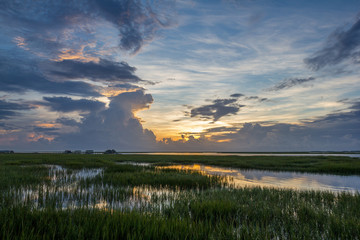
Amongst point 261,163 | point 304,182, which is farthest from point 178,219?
point 261,163

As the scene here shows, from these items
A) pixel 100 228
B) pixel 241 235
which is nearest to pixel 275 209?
pixel 241 235

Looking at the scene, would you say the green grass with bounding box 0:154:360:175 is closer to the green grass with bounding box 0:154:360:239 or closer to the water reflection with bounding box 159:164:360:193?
the water reflection with bounding box 159:164:360:193

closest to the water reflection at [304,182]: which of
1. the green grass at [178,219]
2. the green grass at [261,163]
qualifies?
the green grass at [178,219]

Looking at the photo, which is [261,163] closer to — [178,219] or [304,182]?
[304,182]

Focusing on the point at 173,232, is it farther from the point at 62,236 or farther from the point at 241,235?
the point at 62,236

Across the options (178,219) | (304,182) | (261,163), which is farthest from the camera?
(261,163)

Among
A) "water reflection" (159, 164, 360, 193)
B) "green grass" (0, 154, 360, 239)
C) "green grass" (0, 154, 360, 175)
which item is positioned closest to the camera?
"green grass" (0, 154, 360, 239)

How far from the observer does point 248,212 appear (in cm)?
820

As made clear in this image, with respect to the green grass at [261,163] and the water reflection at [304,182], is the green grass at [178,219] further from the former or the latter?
the green grass at [261,163]

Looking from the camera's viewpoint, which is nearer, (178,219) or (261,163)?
(178,219)

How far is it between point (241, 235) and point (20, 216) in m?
7.00

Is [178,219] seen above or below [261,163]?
above

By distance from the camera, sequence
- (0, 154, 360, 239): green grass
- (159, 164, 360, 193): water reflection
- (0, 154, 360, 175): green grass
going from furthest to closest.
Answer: (0, 154, 360, 175): green grass, (159, 164, 360, 193): water reflection, (0, 154, 360, 239): green grass

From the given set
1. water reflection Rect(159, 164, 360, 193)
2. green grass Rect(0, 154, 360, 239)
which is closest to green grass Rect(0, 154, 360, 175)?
water reflection Rect(159, 164, 360, 193)
